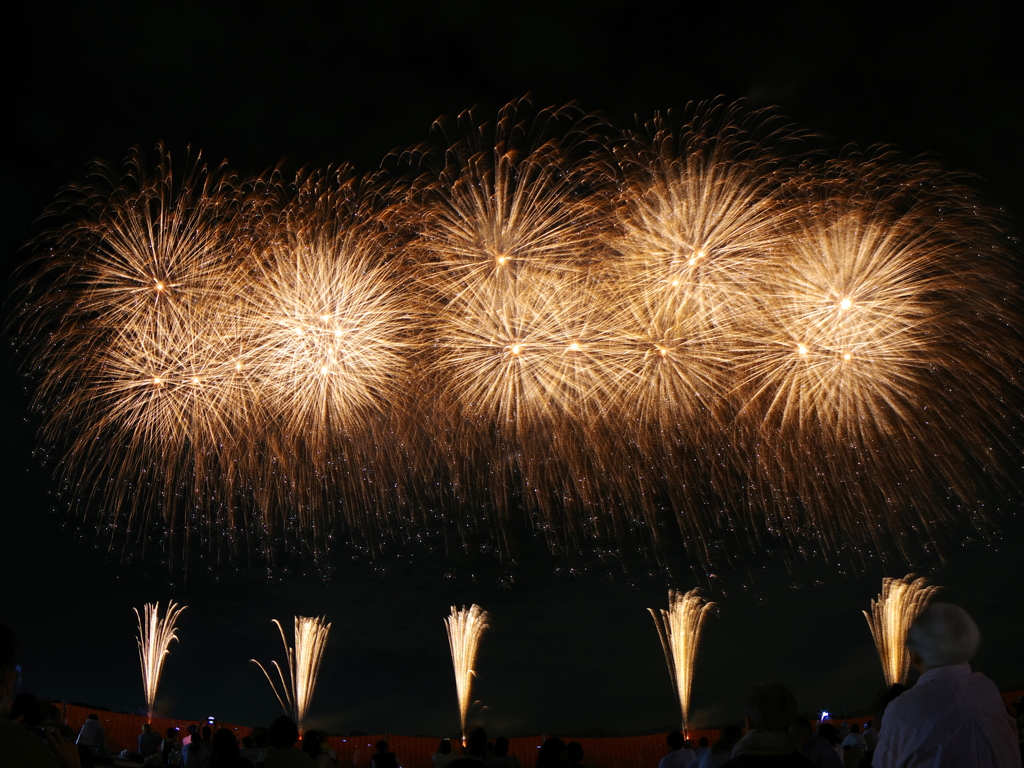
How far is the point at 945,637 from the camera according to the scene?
14.4ft

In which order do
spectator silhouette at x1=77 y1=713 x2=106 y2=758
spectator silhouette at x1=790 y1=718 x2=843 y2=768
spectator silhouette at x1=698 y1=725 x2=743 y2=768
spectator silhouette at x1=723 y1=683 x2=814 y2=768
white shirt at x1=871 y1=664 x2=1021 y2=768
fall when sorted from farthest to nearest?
1. spectator silhouette at x1=77 y1=713 x2=106 y2=758
2. spectator silhouette at x1=698 y1=725 x2=743 y2=768
3. spectator silhouette at x1=790 y1=718 x2=843 y2=768
4. spectator silhouette at x1=723 y1=683 x2=814 y2=768
5. white shirt at x1=871 y1=664 x2=1021 y2=768

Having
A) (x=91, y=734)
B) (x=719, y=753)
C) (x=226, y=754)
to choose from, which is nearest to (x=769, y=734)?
(x=719, y=753)

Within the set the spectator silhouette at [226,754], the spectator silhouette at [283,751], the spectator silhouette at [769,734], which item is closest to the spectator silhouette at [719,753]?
the spectator silhouette at [769,734]

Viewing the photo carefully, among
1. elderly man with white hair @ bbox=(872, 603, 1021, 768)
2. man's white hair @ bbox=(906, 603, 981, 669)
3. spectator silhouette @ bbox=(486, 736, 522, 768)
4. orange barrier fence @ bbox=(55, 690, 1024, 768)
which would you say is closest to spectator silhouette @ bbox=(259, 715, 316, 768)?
spectator silhouette @ bbox=(486, 736, 522, 768)

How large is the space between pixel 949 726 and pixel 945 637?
0.46 meters

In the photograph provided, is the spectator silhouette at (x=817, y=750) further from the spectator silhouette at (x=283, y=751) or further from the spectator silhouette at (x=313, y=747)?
the spectator silhouette at (x=313, y=747)

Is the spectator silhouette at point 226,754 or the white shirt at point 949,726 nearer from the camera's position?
the white shirt at point 949,726

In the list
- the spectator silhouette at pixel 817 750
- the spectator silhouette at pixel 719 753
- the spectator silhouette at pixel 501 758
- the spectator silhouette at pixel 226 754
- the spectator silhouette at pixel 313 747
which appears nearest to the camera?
the spectator silhouette at pixel 817 750

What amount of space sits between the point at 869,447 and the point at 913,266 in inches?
195

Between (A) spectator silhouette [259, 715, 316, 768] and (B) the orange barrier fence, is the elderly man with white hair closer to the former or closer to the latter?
(A) spectator silhouette [259, 715, 316, 768]

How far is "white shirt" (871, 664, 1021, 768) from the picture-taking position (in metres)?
4.11

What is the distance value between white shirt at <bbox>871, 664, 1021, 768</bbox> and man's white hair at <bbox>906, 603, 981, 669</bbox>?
2.3 inches

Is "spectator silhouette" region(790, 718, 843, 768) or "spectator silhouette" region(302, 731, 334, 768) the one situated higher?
"spectator silhouette" region(302, 731, 334, 768)

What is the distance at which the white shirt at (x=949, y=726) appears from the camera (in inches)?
162
